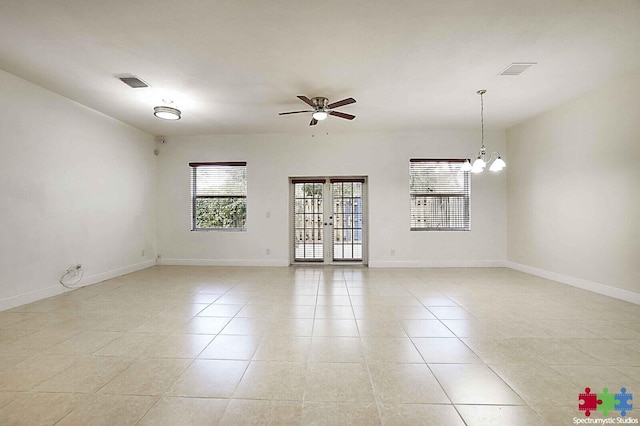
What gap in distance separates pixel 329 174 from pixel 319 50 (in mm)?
3497

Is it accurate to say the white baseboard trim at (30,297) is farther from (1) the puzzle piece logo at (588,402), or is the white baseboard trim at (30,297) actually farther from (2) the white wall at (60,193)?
(1) the puzzle piece logo at (588,402)

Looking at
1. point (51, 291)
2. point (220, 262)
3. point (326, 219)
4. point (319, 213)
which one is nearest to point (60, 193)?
point (51, 291)

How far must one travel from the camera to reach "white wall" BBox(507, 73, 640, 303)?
3.85 meters

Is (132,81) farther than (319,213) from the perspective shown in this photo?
No

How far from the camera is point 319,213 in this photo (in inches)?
269

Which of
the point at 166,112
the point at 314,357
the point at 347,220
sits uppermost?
the point at 166,112

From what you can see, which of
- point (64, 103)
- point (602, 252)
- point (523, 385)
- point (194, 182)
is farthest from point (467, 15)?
point (194, 182)

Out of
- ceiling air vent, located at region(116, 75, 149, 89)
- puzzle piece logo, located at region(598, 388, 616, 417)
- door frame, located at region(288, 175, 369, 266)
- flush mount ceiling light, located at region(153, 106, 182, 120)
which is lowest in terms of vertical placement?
puzzle piece logo, located at region(598, 388, 616, 417)

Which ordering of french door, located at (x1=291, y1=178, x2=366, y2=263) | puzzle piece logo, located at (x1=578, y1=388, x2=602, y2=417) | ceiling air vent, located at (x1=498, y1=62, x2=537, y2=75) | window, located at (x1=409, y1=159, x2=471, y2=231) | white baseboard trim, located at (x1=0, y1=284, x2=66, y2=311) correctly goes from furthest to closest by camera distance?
french door, located at (x1=291, y1=178, x2=366, y2=263), window, located at (x1=409, y1=159, x2=471, y2=231), white baseboard trim, located at (x1=0, y1=284, x2=66, y2=311), ceiling air vent, located at (x1=498, y1=62, x2=537, y2=75), puzzle piece logo, located at (x1=578, y1=388, x2=602, y2=417)

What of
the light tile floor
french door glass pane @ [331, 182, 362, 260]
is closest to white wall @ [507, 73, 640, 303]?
the light tile floor

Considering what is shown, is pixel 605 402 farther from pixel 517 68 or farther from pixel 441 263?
pixel 441 263

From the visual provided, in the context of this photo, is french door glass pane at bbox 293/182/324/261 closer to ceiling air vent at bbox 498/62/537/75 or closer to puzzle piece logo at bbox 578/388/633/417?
ceiling air vent at bbox 498/62/537/75

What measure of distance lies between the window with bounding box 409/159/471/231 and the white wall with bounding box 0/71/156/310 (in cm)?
583

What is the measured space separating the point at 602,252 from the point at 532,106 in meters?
2.45
